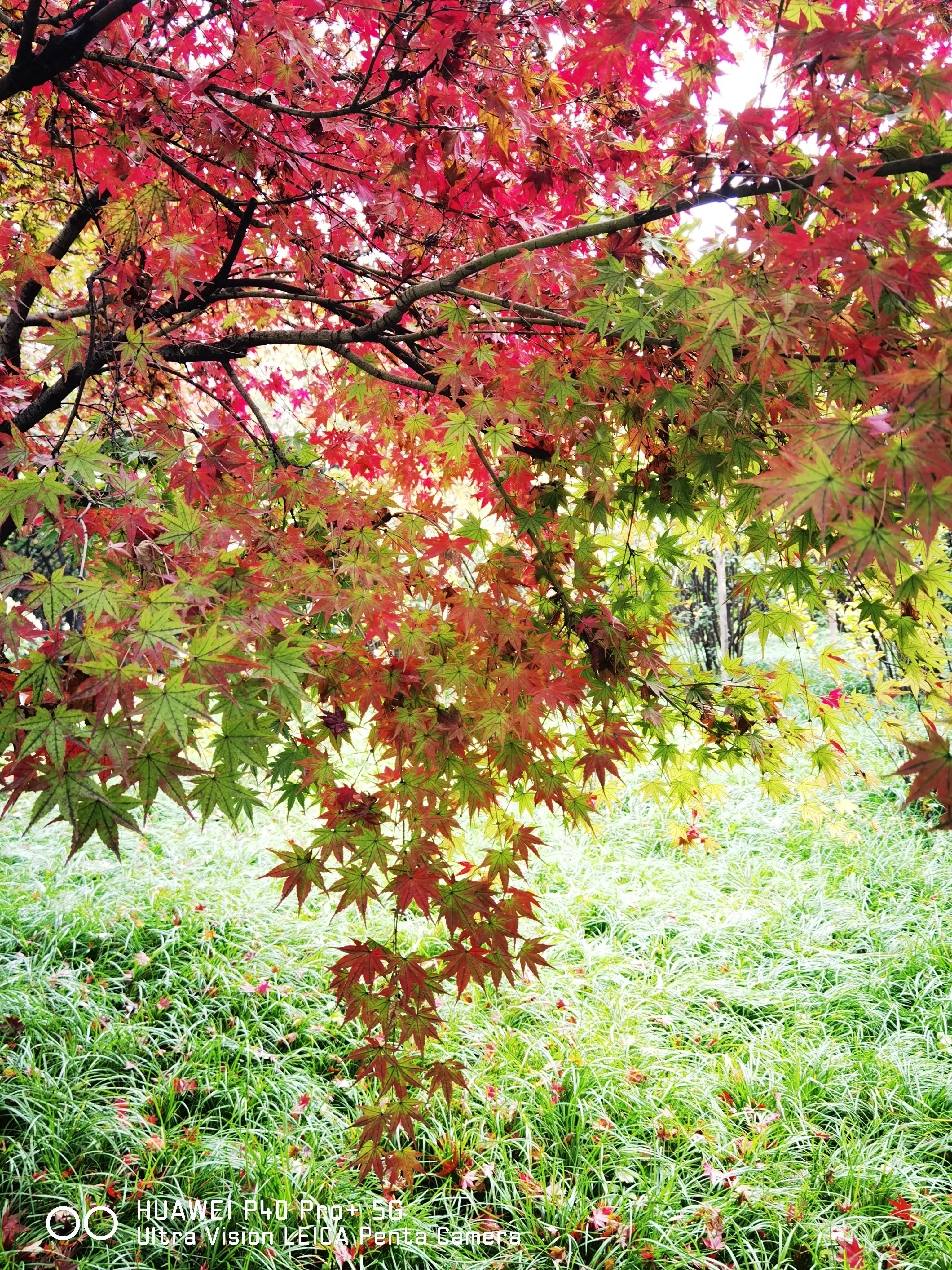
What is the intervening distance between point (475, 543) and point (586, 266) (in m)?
0.80

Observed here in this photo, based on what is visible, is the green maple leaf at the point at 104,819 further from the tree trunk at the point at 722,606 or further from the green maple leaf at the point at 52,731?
the tree trunk at the point at 722,606

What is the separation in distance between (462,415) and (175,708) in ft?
3.57

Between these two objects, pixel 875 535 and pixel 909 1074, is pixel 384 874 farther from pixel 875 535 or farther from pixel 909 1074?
pixel 909 1074

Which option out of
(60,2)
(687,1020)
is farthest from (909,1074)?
(60,2)

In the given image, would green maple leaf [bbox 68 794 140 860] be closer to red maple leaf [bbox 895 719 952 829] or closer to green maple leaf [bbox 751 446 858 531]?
green maple leaf [bbox 751 446 858 531]

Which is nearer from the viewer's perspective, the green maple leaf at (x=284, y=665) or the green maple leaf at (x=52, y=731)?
the green maple leaf at (x=52, y=731)

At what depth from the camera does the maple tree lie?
A: 4.25 ft

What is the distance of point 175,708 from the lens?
1.16 meters

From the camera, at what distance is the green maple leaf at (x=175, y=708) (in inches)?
44.5

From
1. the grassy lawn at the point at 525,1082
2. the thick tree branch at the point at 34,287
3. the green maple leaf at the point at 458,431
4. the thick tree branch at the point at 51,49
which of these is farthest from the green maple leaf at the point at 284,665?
the grassy lawn at the point at 525,1082

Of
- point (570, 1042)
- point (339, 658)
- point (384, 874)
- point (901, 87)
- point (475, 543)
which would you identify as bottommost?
point (570, 1042)

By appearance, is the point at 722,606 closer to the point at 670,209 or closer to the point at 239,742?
the point at 670,209

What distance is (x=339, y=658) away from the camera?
1.98m

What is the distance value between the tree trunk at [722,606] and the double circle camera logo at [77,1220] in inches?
252
